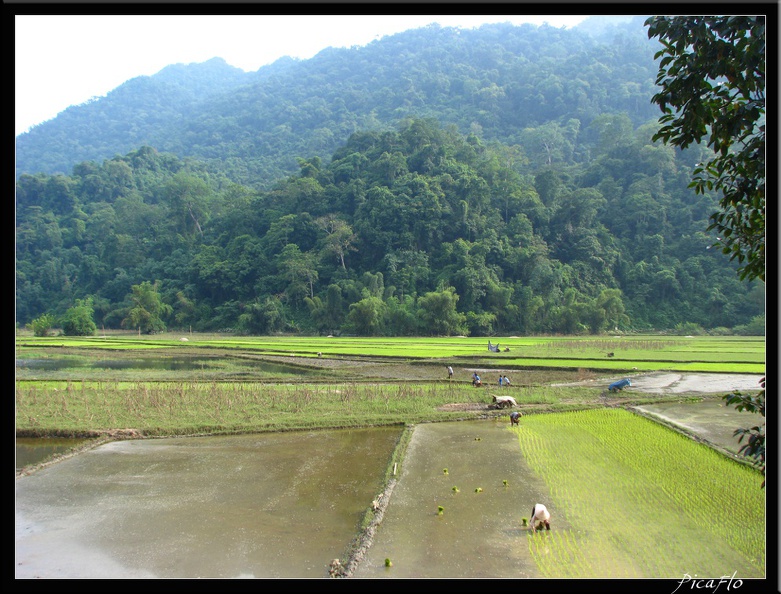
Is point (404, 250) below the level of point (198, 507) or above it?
above

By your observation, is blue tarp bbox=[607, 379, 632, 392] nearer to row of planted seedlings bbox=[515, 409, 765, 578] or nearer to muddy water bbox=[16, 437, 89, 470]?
row of planted seedlings bbox=[515, 409, 765, 578]

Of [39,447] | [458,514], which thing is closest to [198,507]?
[458,514]

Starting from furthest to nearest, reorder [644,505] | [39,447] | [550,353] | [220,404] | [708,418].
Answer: [550,353], [220,404], [708,418], [39,447], [644,505]

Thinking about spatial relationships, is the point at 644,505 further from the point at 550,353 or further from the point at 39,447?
the point at 550,353

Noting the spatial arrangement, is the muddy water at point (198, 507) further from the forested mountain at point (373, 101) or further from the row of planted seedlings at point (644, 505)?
the forested mountain at point (373, 101)

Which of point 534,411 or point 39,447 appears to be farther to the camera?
point 534,411

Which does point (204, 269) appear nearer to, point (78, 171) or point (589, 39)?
point (78, 171)

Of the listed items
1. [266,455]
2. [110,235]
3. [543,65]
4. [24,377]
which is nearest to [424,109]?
[543,65]
